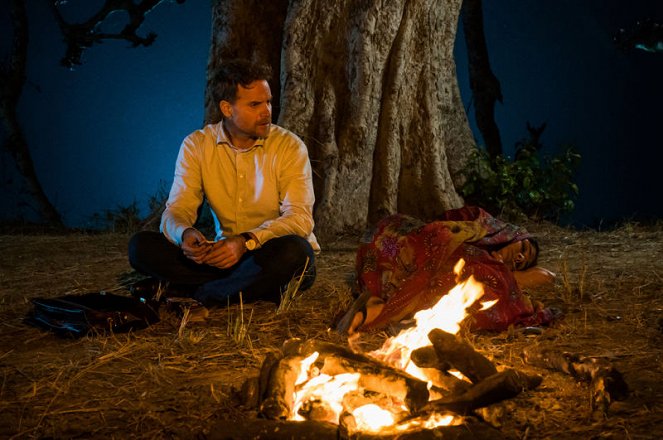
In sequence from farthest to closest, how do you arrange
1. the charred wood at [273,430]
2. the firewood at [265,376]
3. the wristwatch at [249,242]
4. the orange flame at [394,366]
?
the wristwatch at [249,242], the firewood at [265,376], the orange flame at [394,366], the charred wood at [273,430]

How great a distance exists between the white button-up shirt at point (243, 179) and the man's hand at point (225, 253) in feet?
1.61

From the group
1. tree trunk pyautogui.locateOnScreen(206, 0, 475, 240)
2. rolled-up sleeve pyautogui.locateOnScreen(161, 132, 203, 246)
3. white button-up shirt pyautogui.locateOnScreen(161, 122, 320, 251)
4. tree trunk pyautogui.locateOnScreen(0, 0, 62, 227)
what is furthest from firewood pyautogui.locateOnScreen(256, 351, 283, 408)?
tree trunk pyautogui.locateOnScreen(0, 0, 62, 227)

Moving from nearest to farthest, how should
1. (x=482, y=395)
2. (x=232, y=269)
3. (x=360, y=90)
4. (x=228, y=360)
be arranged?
(x=482, y=395), (x=228, y=360), (x=232, y=269), (x=360, y=90)

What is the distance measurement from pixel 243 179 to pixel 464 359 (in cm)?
243

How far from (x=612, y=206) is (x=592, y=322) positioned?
1093 inches

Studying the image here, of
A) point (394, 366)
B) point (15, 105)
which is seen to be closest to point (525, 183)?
point (394, 366)

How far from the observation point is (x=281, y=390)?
2330 mm

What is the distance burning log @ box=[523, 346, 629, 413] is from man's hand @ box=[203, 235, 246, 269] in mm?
1909

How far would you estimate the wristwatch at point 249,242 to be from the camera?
157 inches

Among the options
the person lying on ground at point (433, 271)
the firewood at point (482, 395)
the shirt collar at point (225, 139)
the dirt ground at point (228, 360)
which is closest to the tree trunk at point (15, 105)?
the dirt ground at point (228, 360)

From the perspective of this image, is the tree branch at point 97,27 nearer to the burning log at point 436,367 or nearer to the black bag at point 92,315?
the black bag at point 92,315

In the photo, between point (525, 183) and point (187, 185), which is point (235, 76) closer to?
point (187, 185)

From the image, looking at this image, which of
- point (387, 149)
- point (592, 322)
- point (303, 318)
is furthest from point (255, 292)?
point (387, 149)

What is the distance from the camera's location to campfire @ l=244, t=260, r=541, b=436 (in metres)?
2.18
